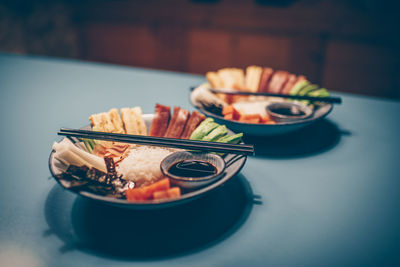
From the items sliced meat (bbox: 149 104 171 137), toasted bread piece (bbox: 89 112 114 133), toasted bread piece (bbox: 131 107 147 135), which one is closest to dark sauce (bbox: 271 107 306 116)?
sliced meat (bbox: 149 104 171 137)

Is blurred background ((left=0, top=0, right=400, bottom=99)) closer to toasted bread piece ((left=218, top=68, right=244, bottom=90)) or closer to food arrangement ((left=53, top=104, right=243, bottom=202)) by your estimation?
toasted bread piece ((left=218, top=68, right=244, bottom=90))

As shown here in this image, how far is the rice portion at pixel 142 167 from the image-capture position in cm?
108

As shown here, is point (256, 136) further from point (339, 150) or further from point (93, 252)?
point (93, 252)

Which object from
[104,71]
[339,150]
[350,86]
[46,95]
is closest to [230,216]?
[339,150]

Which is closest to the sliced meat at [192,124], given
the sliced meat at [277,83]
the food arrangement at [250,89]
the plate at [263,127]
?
the plate at [263,127]

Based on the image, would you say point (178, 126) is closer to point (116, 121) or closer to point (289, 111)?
point (116, 121)

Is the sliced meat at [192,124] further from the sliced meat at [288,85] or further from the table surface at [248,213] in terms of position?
the sliced meat at [288,85]

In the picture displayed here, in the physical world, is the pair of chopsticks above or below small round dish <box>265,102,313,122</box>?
above

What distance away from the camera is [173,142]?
1116 millimetres

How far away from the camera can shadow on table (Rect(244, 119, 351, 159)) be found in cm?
149

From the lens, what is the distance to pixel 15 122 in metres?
1.76

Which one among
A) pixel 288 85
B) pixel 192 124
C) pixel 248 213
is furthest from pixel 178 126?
pixel 288 85

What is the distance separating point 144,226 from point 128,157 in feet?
0.94

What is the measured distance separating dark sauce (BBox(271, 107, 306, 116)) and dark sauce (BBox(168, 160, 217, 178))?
0.71 m
